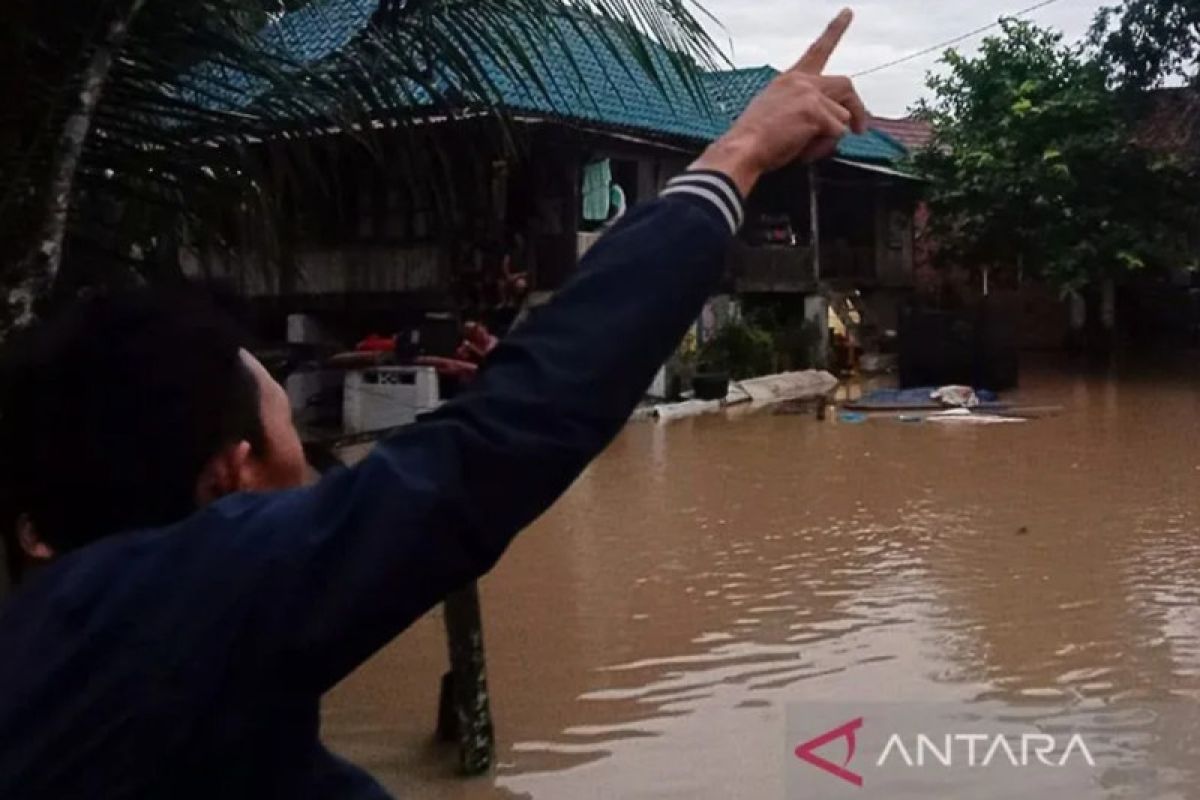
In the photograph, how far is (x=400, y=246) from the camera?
55.8 ft

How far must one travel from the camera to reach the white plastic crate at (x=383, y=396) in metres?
14.3

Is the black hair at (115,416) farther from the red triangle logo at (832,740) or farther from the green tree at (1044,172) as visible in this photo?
the green tree at (1044,172)

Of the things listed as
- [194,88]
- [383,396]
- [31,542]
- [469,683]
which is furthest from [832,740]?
[383,396]

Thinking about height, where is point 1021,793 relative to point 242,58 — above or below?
below

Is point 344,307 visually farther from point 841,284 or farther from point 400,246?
point 841,284

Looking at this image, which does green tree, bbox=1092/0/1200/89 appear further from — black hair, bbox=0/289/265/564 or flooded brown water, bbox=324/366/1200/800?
black hair, bbox=0/289/265/564

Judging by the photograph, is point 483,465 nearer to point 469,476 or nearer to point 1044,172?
point 469,476

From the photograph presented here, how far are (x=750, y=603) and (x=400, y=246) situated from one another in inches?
395

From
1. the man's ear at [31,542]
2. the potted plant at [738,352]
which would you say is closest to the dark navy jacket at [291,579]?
the man's ear at [31,542]

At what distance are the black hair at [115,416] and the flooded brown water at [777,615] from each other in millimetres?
3874

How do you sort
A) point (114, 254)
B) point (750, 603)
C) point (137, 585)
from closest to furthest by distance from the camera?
point (137, 585) < point (114, 254) < point (750, 603)

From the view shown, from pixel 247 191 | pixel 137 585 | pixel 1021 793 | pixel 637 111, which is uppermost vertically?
pixel 637 111

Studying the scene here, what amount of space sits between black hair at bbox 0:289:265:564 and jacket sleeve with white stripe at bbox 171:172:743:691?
4.2 inches

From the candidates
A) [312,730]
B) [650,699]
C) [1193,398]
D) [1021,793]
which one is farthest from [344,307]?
[312,730]
